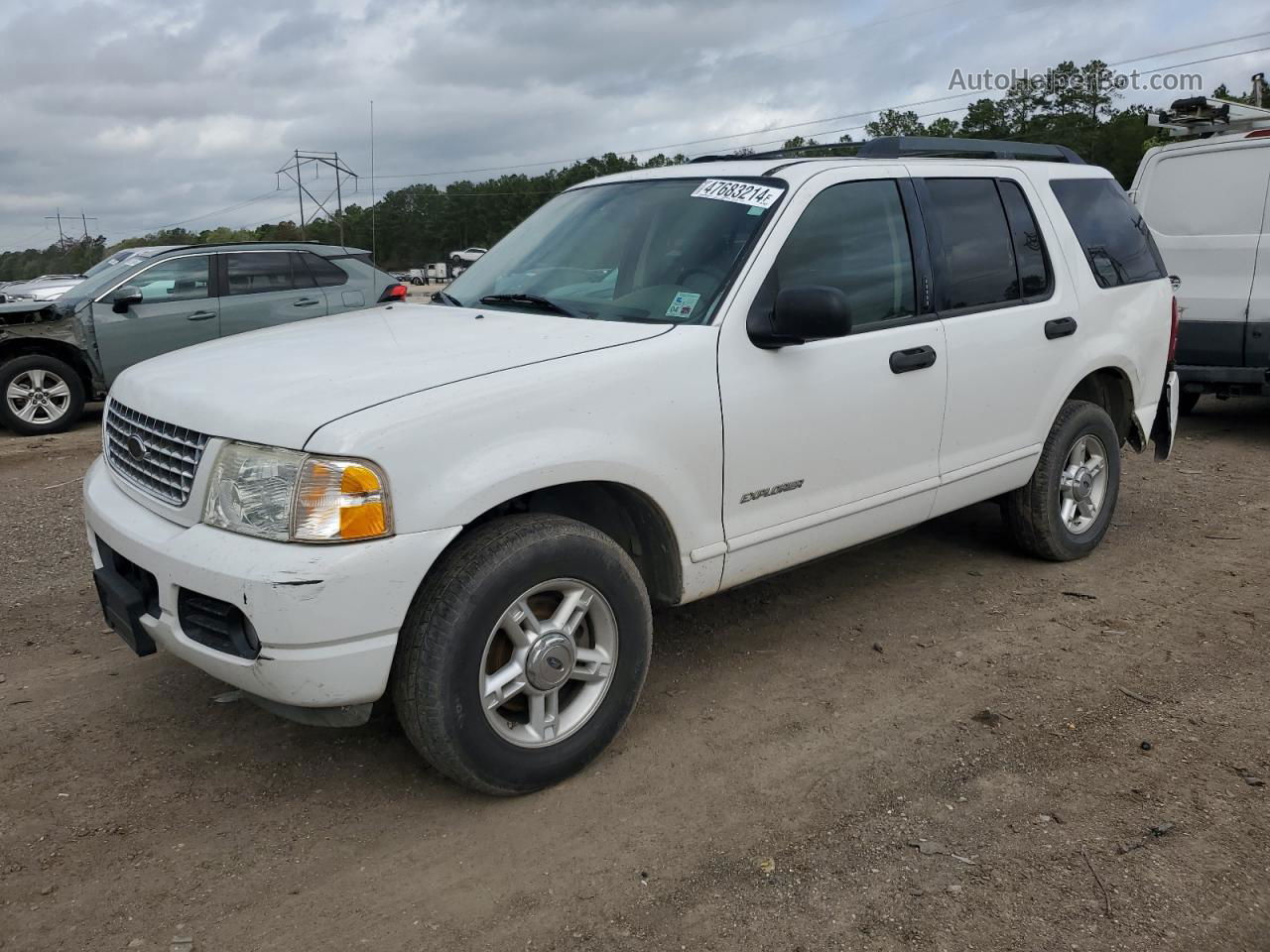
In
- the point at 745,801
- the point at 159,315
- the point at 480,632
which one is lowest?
the point at 745,801

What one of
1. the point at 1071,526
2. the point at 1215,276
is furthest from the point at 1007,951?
the point at 1215,276

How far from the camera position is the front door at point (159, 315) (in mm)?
9555

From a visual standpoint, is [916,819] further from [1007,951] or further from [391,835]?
[391,835]

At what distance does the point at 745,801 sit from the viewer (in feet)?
10.2

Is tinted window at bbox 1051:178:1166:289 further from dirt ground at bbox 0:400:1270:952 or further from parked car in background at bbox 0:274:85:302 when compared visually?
parked car in background at bbox 0:274:85:302

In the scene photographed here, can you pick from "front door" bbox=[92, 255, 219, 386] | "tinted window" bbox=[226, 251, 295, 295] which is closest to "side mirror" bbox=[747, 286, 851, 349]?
"front door" bbox=[92, 255, 219, 386]

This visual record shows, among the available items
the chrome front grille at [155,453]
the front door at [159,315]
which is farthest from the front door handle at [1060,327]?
the front door at [159,315]

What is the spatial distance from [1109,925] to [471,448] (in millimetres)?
1998

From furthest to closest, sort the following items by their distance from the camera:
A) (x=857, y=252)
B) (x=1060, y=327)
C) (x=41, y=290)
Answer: (x=41, y=290), (x=1060, y=327), (x=857, y=252)

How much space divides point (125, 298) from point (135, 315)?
170 millimetres

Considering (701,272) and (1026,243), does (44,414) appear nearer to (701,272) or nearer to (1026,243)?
(701,272)

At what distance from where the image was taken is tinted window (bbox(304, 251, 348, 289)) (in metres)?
10.5

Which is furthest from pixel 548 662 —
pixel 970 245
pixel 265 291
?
pixel 265 291

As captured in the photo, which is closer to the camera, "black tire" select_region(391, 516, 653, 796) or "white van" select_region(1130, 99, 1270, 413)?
"black tire" select_region(391, 516, 653, 796)
